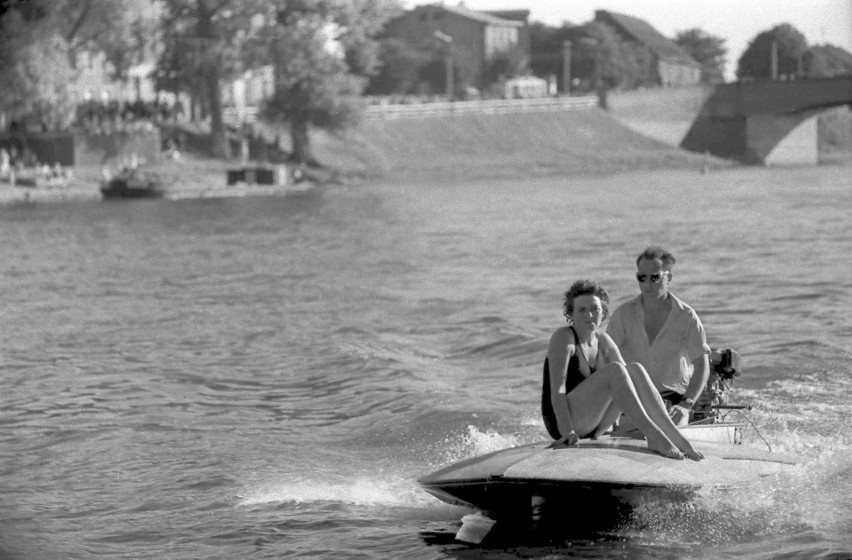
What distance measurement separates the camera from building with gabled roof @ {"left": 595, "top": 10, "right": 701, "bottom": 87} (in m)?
122

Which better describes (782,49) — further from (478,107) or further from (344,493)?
(344,493)

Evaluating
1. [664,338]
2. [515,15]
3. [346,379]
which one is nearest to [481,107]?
[515,15]

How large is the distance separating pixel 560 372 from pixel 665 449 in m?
0.84

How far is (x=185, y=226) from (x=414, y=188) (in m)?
24.4

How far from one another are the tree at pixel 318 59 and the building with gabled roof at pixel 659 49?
50415 millimetres

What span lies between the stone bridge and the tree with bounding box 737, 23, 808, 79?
5.87 m

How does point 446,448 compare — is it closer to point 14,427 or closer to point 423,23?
point 14,427

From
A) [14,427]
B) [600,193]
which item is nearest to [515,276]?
[14,427]

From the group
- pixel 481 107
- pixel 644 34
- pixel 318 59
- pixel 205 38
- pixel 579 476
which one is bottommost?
pixel 579 476

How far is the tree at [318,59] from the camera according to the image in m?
69.2

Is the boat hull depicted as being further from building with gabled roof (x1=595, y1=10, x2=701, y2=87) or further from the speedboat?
building with gabled roof (x1=595, y1=10, x2=701, y2=87)

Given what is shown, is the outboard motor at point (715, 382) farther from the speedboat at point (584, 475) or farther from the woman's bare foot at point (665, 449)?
the woman's bare foot at point (665, 449)

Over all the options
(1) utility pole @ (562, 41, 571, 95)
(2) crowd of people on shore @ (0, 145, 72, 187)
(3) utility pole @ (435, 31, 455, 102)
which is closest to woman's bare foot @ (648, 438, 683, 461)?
(2) crowd of people on shore @ (0, 145, 72, 187)

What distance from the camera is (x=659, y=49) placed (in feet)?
407
